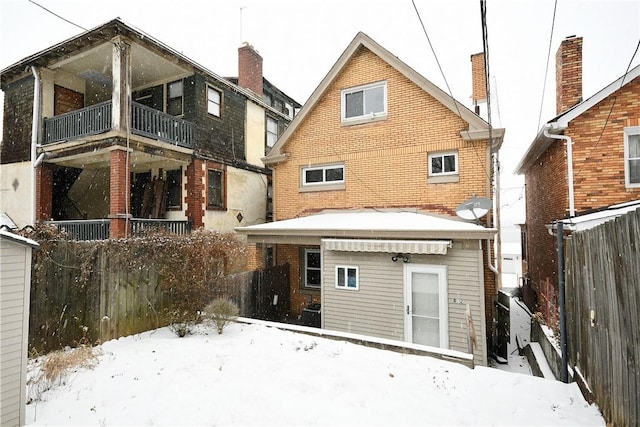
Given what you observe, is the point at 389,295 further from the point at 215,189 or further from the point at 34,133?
the point at 34,133

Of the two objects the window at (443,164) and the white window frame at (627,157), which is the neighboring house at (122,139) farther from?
the white window frame at (627,157)

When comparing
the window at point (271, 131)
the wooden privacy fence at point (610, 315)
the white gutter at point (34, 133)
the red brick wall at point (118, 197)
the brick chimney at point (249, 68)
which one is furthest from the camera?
the window at point (271, 131)

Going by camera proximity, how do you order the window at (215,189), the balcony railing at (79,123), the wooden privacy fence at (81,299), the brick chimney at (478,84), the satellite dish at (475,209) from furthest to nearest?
the window at (215,189) < the brick chimney at (478,84) < the balcony railing at (79,123) < the satellite dish at (475,209) < the wooden privacy fence at (81,299)

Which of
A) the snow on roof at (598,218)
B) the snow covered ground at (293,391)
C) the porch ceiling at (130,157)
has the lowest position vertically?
the snow covered ground at (293,391)

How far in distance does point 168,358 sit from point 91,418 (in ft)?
6.86

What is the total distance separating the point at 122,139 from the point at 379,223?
942 cm

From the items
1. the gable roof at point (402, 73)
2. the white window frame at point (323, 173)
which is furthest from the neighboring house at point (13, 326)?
the gable roof at point (402, 73)

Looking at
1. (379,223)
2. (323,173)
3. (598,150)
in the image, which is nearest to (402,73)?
(323,173)

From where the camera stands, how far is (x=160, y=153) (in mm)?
12711

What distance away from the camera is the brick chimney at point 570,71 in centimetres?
1080

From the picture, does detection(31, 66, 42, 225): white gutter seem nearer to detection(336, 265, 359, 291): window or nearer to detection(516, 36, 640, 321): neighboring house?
detection(336, 265, 359, 291): window

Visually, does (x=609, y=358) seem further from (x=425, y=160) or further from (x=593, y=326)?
(x=425, y=160)

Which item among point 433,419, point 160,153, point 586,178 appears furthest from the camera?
point 160,153

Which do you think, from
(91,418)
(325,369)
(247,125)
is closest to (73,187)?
(247,125)
